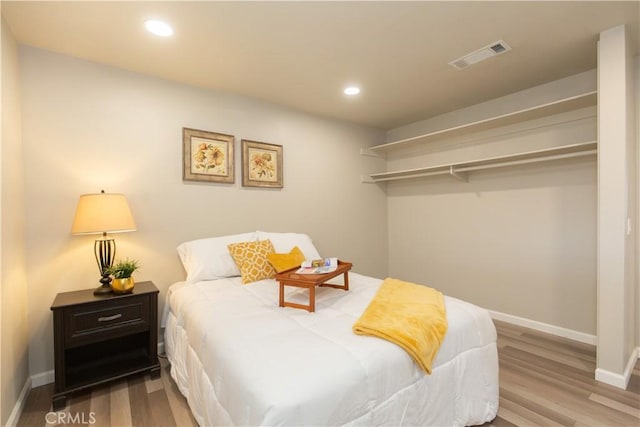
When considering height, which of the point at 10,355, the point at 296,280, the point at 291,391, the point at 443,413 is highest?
the point at 296,280

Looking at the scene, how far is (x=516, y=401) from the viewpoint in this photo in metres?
1.91

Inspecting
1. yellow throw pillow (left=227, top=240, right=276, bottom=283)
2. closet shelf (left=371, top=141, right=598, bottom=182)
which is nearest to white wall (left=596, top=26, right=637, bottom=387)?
closet shelf (left=371, top=141, right=598, bottom=182)

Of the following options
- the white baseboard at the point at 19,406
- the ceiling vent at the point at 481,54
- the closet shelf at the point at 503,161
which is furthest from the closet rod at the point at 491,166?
the white baseboard at the point at 19,406

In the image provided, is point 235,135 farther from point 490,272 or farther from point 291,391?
point 490,272

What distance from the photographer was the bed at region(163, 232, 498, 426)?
1069 millimetres

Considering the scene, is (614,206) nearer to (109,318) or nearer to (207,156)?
(207,156)

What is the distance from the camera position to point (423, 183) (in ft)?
13.0

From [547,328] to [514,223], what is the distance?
41.9 inches

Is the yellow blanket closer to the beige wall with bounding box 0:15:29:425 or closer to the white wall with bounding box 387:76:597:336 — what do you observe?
the white wall with bounding box 387:76:597:336

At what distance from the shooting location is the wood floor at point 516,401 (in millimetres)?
1743

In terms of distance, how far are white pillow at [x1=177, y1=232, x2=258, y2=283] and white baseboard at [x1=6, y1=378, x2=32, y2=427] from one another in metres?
1.15

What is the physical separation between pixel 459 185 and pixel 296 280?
2.63m

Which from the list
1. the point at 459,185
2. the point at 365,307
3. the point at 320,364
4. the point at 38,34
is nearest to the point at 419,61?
the point at 459,185

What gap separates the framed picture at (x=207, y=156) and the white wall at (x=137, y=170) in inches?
2.6
